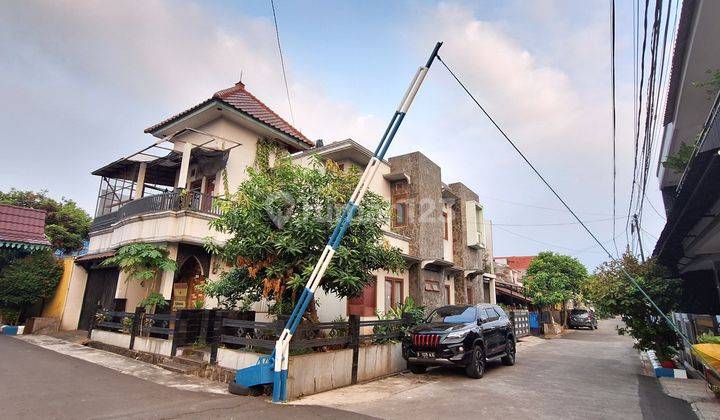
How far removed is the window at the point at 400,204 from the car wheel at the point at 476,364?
7702 mm

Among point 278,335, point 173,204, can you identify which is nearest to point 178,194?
point 173,204

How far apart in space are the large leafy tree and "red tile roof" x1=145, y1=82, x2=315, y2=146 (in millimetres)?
5847

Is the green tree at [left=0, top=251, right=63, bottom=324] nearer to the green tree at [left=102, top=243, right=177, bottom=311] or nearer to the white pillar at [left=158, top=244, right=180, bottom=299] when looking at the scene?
the green tree at [left=102, top=243, right=177, bottom=311]

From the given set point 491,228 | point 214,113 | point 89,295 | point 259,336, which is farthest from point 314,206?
point 491,228

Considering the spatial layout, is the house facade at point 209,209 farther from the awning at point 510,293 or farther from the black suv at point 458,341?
the awning at point 510,293

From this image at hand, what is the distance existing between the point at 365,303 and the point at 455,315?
4.54 meters

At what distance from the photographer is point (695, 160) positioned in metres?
5.44

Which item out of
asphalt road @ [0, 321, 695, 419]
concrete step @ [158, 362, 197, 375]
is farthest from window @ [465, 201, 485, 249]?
concrete step @ [158, 362, 197, 375]

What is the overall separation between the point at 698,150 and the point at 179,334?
35.9 feet

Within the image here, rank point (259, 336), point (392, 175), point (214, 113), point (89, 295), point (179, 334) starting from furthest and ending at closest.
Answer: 1. point (392, 175)
2. point (89, 295)
3. point (214, 113)
4. point (179, 334)
5. point (259, 336)

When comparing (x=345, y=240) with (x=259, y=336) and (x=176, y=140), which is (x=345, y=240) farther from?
(x=176, y=140)

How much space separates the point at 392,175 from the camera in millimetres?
16406

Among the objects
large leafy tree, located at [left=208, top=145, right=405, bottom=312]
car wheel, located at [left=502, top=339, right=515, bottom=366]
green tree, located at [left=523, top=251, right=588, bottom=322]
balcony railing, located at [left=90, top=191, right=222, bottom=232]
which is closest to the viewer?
large leafy tree, located at [left=208, top=145, right=405, bottom=312]

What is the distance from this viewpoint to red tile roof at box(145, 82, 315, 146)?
13234mm
